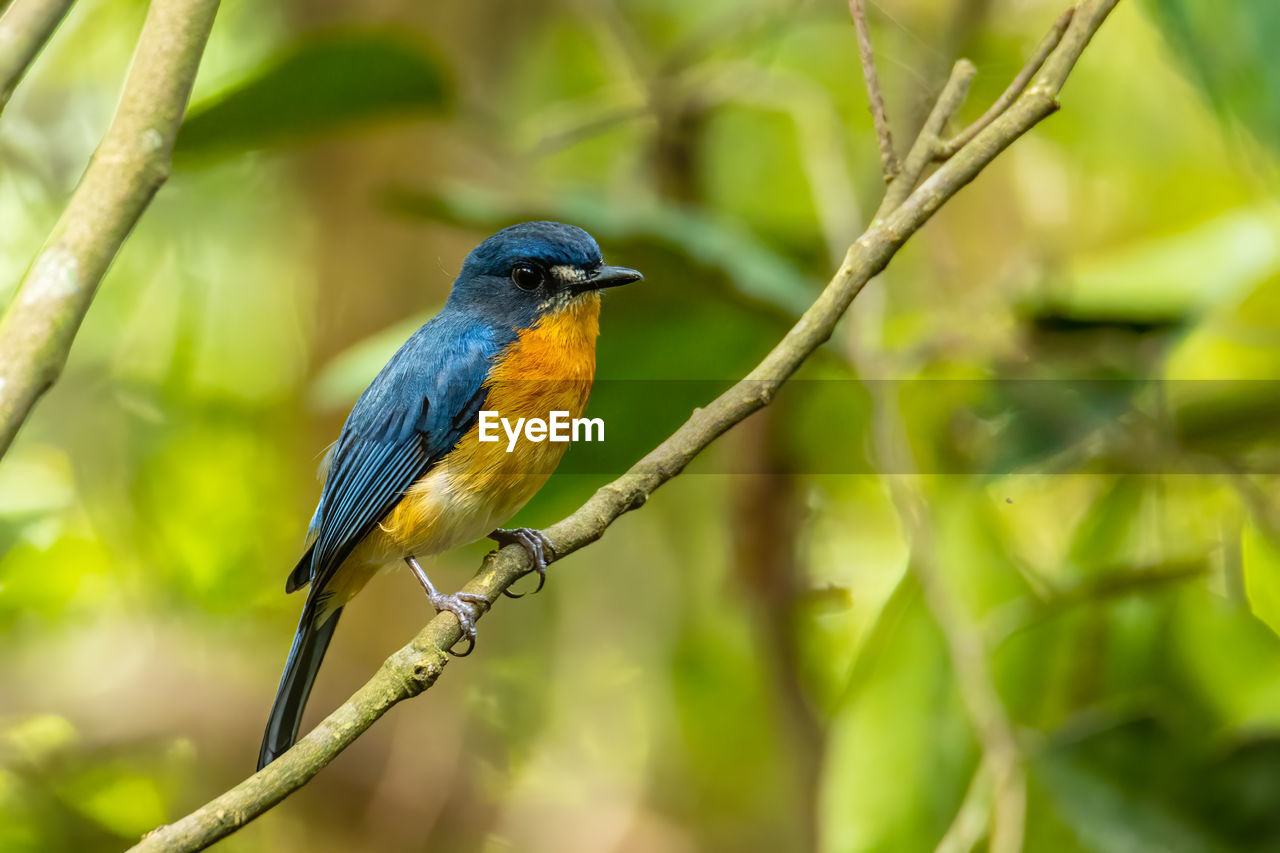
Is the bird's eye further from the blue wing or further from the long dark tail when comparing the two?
the long dark tail

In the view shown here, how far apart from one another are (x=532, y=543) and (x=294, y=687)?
514mm

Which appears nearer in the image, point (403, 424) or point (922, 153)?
point (922, 153)

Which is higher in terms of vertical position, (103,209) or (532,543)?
(103,209)

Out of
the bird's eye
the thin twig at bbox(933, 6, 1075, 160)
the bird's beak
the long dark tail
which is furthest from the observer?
the bird's eye

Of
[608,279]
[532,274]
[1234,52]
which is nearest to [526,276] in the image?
[532,274]

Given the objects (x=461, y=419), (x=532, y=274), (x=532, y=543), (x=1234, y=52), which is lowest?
(x=532, y=543)

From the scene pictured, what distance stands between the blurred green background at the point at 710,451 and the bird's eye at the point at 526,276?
0.26m

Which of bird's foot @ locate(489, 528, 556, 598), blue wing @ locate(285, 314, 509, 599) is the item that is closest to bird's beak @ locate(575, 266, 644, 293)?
blue wing @ locate(285, 314, 509, 599)

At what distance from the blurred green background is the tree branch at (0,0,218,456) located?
1107mm

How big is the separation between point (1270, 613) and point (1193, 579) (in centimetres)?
17

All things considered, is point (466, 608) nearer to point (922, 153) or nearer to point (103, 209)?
point (103, 209)

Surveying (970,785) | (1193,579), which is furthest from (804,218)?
(970,785)

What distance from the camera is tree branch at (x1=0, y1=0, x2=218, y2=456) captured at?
121cm

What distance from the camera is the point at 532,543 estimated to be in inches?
78.2
